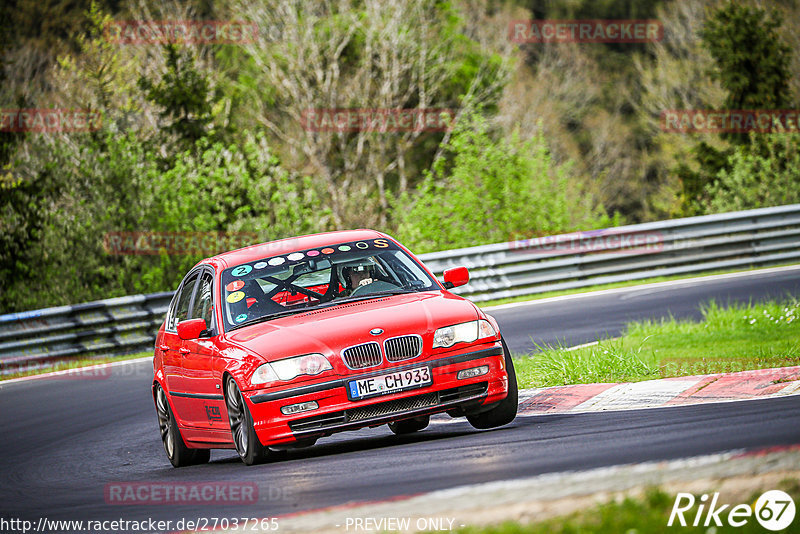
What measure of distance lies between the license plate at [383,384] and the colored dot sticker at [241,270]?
1.83m

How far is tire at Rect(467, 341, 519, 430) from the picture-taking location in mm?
8414

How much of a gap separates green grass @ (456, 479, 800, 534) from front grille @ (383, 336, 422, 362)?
297 cm

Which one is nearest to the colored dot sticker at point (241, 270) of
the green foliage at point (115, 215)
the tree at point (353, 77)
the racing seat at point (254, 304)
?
the racing seat at point (254, 304)

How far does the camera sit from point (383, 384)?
7832mm

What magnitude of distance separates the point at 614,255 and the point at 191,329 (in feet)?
44.1

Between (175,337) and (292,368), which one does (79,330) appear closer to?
(175,337)

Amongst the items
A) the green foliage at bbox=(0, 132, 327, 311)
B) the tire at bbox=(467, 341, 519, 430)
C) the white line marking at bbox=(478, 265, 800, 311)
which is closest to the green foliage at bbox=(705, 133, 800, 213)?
the white line marking at bbox=(478, 265, 800, 311)

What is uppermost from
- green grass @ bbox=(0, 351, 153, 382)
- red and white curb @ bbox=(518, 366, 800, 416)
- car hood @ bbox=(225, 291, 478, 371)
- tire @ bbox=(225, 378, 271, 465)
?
car hood @ bbox=(225, 291, 478, 371)

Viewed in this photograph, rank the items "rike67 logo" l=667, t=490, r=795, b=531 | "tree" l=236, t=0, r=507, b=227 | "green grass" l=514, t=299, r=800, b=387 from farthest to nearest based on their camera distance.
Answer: "tree" l=236, t=0, r=507, b=227
"green grass" l=514, t=299, r=800, b=387
"rike67 logo" l=667, t=490, r=795, b=531

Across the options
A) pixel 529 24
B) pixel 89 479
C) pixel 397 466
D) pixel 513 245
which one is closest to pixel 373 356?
pixel 397 466

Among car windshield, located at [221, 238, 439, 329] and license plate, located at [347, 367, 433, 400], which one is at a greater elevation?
car windshield, located at [221, 238, 439, 329]

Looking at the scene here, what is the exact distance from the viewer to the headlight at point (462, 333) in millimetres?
8023

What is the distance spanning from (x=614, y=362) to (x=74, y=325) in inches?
420

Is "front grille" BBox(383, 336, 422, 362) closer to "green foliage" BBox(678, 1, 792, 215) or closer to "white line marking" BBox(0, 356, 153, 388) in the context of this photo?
"white line marking" BBox(0, 356, 153, 388)
